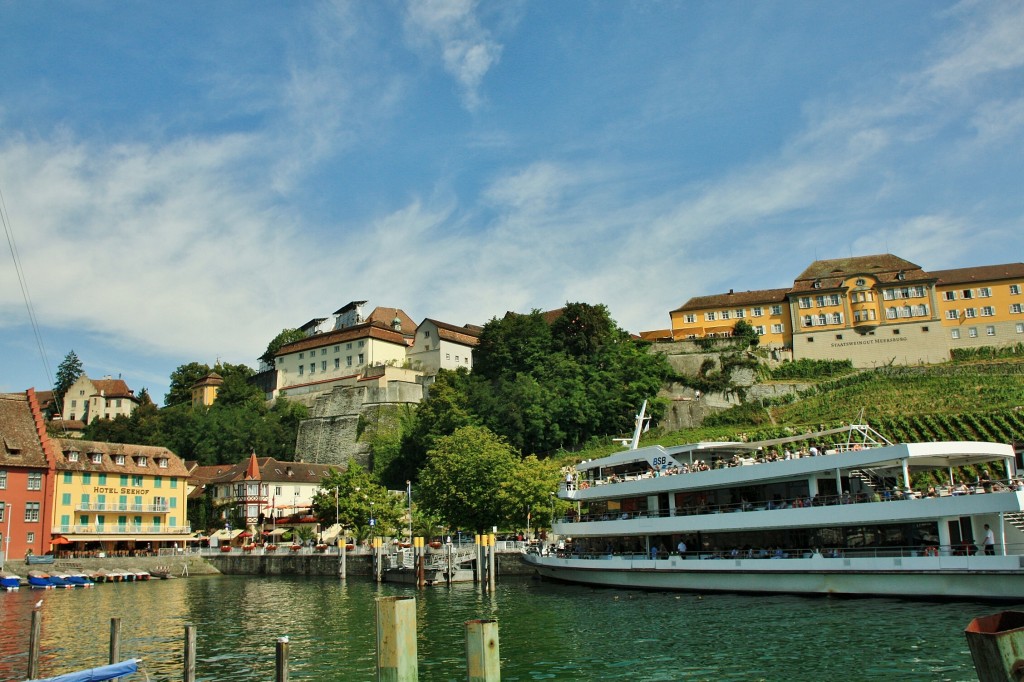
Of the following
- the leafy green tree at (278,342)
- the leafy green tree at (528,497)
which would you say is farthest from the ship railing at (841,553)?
the leafy green tree at (278,342)

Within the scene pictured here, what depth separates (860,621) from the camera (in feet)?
74.9

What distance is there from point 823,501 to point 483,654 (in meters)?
22.2

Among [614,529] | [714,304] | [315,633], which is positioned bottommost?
[315,633]

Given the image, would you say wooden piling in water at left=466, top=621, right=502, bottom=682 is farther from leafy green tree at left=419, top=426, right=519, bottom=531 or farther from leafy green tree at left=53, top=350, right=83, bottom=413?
leafy green tree at left=53, top=350, right=83, bottom=413

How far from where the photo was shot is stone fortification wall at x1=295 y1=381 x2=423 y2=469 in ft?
286

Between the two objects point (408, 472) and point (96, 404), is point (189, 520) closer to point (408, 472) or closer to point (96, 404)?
point (408, 472)

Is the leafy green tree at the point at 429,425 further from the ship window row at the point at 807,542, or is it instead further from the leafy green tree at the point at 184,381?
the leafy green tree at the point at 184,381

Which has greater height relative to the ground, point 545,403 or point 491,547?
point 545,403

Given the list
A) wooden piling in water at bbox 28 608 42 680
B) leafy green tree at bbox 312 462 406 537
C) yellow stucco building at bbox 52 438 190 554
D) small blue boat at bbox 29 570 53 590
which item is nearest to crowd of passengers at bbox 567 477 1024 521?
wooden piling in water at bbox 28 608 42 680

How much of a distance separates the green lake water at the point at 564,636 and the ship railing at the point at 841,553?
5.35 ft

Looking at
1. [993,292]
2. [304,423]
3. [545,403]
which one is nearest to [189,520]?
[304,423]

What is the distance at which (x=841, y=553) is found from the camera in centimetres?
2864

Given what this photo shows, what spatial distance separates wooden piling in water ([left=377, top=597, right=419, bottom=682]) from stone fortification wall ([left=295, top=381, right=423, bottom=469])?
75329 mm

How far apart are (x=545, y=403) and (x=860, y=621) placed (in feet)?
159
